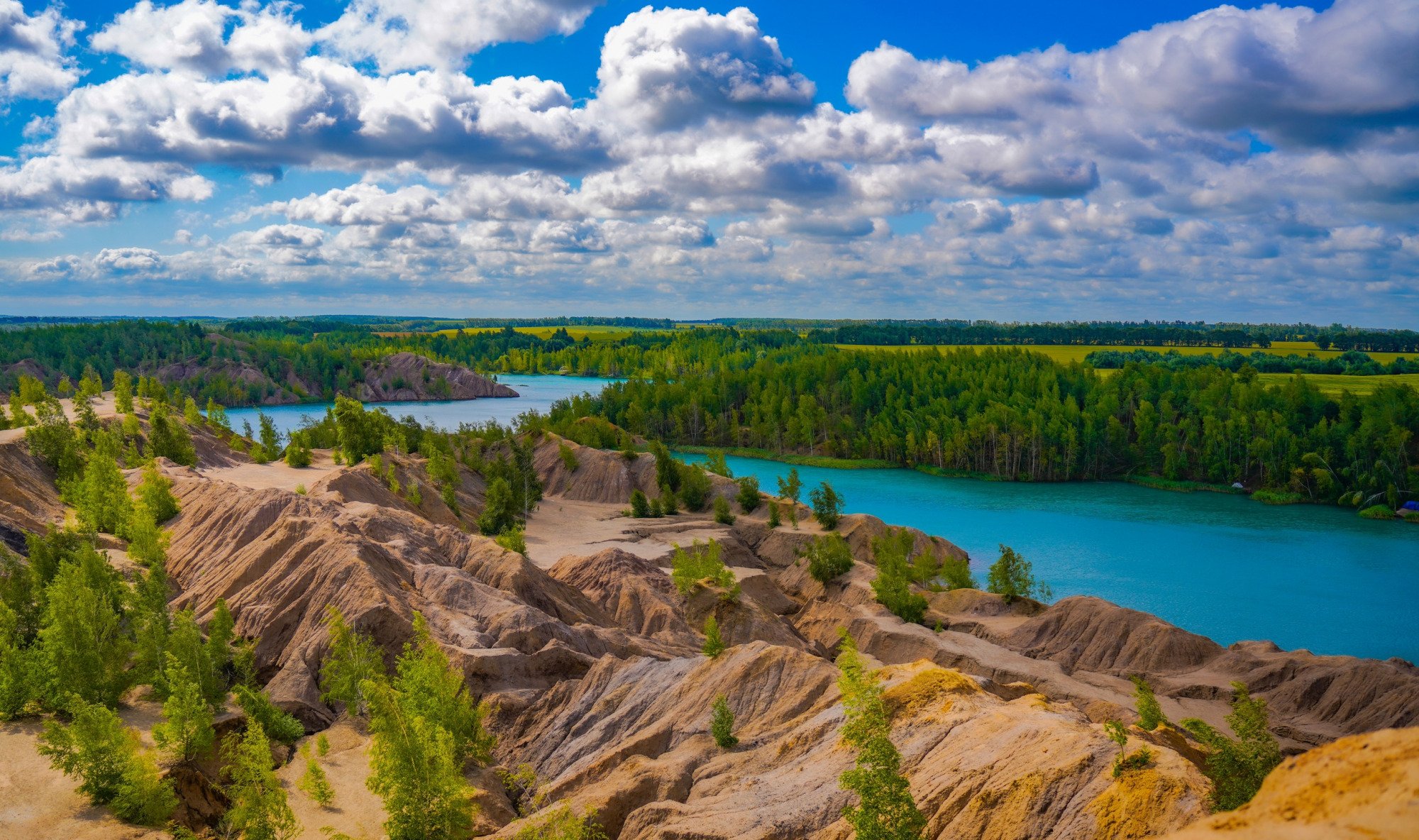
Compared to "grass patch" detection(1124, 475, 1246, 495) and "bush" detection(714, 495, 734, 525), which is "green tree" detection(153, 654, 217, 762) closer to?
"bush" detection(714, 495, 734, 525)

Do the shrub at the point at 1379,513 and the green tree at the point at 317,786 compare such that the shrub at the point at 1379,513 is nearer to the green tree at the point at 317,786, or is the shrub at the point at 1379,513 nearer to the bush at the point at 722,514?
the bush at the point at 722,514

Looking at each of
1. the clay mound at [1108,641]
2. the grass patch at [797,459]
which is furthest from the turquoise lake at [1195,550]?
the clay mound at [1108,641]

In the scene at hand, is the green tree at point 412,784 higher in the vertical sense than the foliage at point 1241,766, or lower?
lower

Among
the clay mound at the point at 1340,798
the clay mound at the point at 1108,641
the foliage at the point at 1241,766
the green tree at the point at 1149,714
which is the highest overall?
the clay mound at the point at 1340,798

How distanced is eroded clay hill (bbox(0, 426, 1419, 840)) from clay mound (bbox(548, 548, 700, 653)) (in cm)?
14

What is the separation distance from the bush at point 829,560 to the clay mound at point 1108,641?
12334 millimetres

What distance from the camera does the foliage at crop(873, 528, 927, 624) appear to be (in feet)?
165

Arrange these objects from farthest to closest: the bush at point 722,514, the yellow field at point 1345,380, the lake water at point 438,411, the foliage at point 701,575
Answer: the lake water at point 438,411 → the yellow field at point 1345,380 → the bush at point 722,514 → the foliage at point 701,575

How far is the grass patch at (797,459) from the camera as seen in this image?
12256 centimetres

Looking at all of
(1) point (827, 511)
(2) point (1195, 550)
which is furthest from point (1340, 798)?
(2) point (1195, 550)

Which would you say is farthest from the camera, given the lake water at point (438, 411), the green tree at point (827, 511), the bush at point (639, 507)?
the lake water at point (438, 411)

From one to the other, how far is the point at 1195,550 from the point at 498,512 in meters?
58.1

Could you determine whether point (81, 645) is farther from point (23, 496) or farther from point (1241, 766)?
point (1241, 766)

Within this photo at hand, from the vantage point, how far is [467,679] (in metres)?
31.4
